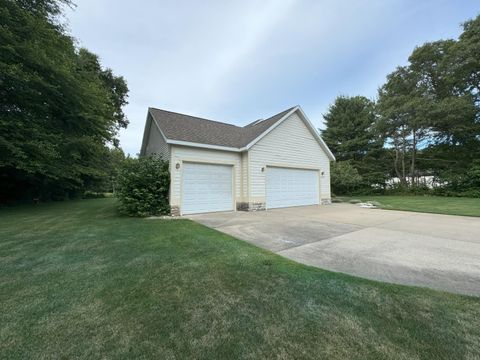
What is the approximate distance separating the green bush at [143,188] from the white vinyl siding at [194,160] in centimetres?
32

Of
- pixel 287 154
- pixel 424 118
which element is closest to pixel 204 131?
pixel 287 154

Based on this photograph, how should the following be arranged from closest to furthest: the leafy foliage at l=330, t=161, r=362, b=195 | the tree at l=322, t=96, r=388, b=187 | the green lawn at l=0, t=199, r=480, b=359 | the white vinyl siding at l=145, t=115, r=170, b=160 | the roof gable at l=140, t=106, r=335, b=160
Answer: the green lawn at l=0, t=199, r=480, b=359 → the roof gable at l=140, t=106, r=335, b=160 → the white vinyl siding at l=145, t=115, r=170, b=160 → the leafy foliage at l=330, t=161, r=362, b=195 → the tree at l=322, t=96, r=388, b=187

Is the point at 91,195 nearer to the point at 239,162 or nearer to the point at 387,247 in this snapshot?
the point at 239,162

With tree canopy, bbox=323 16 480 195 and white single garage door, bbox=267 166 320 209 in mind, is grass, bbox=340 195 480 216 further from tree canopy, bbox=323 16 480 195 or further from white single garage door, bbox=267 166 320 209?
tree canopy, bbox=323 16 480 195

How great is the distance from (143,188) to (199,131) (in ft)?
12.3

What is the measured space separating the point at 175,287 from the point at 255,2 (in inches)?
403

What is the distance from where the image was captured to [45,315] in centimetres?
217

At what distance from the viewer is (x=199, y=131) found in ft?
34.0

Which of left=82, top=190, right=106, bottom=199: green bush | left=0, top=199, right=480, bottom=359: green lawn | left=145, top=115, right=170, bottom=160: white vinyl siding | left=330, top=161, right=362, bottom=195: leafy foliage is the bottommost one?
left=0, top=199, right=480, bottom=359: green lawn

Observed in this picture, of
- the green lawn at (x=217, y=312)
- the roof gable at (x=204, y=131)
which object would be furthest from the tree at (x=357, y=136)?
the green lawn at (x=217, y=312)

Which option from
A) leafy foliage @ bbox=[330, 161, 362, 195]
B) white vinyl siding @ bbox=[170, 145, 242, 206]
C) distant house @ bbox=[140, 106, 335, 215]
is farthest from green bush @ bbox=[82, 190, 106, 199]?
leafy foliage @ bbox=[330, 161, 362, 195]

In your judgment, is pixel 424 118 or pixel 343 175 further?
pixel 343 175

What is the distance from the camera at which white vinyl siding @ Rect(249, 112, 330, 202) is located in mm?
10250

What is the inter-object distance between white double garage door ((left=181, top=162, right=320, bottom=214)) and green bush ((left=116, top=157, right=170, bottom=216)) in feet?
2.65
